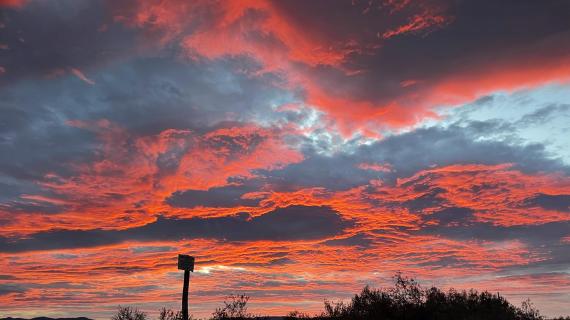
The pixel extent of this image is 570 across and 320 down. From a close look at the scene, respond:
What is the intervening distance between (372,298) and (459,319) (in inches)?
199

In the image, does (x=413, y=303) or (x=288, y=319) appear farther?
(x=288, y=319)

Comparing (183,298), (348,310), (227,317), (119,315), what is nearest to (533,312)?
(348,310)

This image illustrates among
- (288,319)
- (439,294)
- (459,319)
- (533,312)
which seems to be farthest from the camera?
(288,319)

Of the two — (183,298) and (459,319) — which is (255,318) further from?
(459,319)

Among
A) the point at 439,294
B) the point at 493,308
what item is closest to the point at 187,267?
the point at 439,294

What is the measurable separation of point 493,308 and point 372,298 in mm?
5721

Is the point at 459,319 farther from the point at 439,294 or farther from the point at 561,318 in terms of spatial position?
the point at 561,318

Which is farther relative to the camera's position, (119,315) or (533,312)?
(119,315)

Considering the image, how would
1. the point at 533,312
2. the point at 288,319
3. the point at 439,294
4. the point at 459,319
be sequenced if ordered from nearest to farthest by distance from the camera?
the point at 459,319 < the point at 533,312 < the point at 439,294 < the point at 288,319

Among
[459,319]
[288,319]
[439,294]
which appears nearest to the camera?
[459,319]

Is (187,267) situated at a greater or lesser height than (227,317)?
greater

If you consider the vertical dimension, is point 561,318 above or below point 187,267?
below

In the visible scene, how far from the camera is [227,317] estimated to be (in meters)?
25.1

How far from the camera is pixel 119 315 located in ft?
85.0
